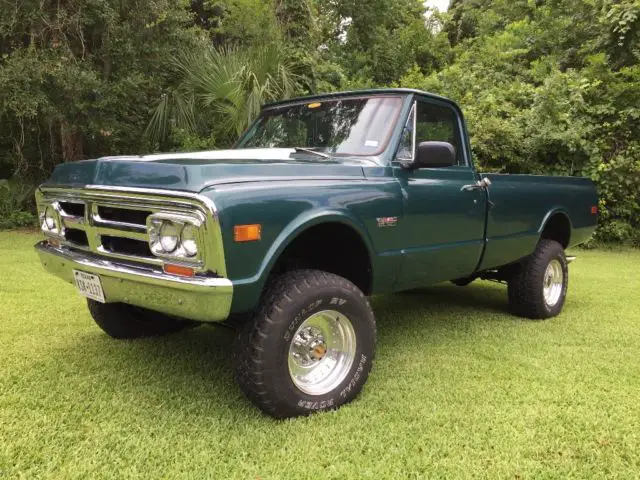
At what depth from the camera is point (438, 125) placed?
4156mm

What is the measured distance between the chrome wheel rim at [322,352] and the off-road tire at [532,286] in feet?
7.87

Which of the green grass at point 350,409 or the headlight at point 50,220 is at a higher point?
the headlight at point 50,220

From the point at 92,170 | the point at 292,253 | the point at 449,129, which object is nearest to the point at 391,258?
the point at 292,253

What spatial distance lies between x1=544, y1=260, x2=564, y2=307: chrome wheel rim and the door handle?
1.42m

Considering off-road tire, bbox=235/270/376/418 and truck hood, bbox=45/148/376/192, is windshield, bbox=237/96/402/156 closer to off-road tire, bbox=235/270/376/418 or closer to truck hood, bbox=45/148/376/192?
truck hood, bbox=45/148/376/192

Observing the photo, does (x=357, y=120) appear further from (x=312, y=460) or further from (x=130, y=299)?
(x=312, y=460)

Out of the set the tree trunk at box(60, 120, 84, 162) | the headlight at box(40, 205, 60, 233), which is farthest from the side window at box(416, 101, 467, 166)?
the tree trunk at box(60, 120, 84, 162)

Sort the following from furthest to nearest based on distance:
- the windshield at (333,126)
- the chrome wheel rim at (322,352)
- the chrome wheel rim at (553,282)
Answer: the chrome wheel rim at (553,282) → the windshield at (333,126) → the chrome wheel rim at (322,352)

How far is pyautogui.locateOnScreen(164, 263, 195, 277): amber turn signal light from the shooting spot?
2.48 m

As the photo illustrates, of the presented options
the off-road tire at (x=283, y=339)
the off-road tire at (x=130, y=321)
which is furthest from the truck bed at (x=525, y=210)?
the off-road tire at (x=130, y=321)

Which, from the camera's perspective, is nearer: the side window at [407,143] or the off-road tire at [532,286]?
the side window at [407,143]

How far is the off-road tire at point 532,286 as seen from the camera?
480cm

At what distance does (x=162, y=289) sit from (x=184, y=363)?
1211 millimetres

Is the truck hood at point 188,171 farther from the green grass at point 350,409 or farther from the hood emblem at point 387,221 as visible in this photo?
the green grass at point 350,409
